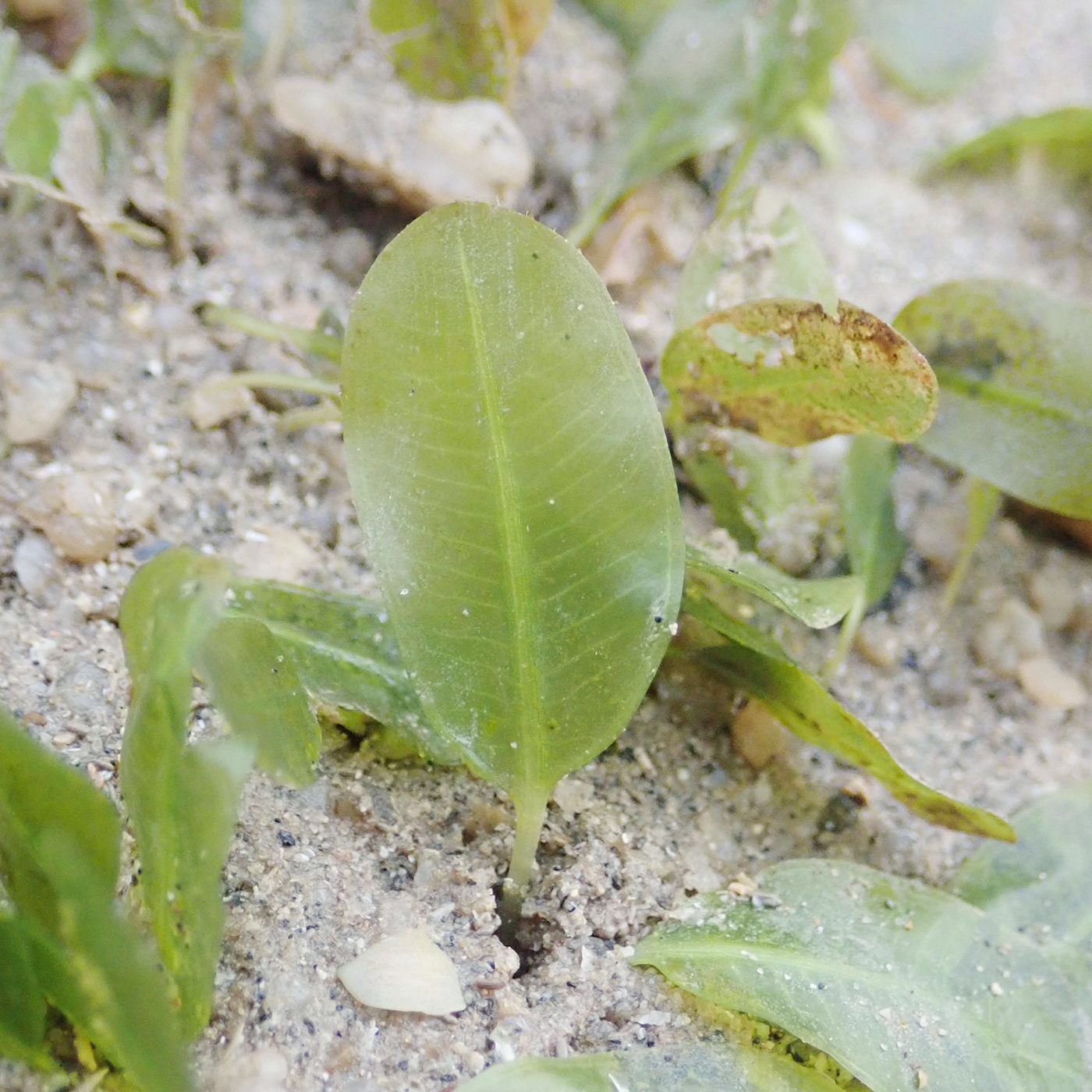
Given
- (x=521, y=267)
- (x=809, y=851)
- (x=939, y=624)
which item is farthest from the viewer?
(x=939, y=624)

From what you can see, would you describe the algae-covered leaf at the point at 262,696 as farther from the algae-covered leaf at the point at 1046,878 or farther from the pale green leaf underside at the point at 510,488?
the algae-covered leaf at the point at 1046,878

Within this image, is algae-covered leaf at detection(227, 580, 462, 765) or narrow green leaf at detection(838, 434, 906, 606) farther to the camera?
narrow green leaf at detection(838, 434, 906, 606)

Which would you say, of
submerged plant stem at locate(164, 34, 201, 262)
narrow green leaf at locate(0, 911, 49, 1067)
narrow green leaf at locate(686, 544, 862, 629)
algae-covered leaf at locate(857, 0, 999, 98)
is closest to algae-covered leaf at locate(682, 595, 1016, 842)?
narrow green leaf at locate(686, 544, 862, 629)

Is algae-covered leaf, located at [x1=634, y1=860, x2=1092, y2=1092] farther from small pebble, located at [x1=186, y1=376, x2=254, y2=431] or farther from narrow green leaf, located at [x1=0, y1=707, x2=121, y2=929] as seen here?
small pebble, located at [x1=186, y1=376, x2=254, y2=431]

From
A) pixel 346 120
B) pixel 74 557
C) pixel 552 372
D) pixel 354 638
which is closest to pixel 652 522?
pixel 552 372

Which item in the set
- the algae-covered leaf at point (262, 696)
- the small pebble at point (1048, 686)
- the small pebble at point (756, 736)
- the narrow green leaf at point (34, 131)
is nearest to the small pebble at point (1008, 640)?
the small pebble at point (1048, 686)

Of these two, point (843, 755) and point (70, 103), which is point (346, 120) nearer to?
point (70, 103)
